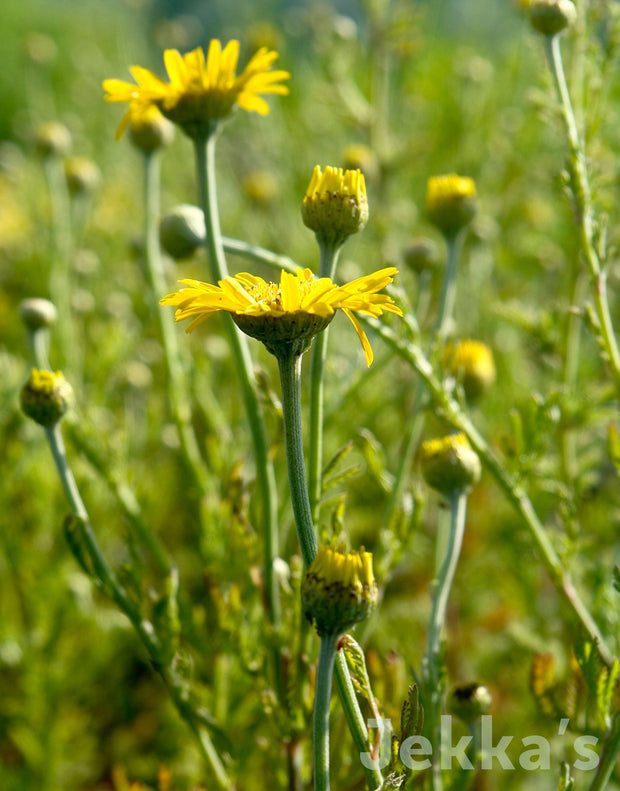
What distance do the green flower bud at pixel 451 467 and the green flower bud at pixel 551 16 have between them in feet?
1.69

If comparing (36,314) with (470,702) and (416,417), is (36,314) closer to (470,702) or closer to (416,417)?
(416,417)

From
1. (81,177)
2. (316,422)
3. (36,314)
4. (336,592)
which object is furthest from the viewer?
(81,177)

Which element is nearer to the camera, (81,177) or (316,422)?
(316,422)

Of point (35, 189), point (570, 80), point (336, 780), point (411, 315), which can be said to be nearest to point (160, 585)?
point (336, 780)

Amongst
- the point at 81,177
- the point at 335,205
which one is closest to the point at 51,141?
the point at 81,177

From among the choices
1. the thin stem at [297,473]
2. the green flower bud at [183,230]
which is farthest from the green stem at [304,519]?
the green flower bud at [183,230]

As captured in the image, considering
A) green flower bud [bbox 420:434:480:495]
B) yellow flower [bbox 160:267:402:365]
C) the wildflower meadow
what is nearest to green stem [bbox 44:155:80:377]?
the wildflower meadow

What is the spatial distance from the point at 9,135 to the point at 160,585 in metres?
5.21

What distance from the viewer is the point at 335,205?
0.81 meters

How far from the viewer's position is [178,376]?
1.25 m

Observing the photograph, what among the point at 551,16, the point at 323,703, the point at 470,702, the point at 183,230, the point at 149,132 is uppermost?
the point at 551,16

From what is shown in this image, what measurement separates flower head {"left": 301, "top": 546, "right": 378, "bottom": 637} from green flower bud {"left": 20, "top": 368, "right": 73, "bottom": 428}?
0.46m

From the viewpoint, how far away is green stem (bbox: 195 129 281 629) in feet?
2.82

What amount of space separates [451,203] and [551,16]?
0.29m
